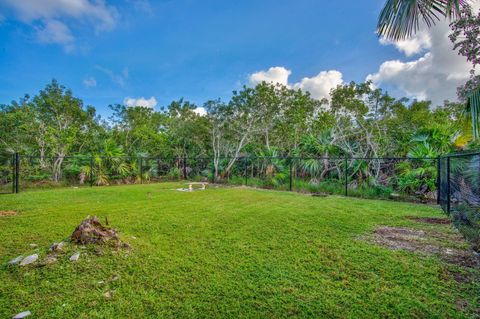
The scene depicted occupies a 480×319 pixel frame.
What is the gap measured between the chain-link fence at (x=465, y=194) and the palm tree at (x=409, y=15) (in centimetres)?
234

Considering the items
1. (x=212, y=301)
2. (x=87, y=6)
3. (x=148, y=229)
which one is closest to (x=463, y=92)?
(x=212, y=301)

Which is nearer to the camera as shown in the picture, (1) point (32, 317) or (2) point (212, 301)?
(1) point (32, 317)

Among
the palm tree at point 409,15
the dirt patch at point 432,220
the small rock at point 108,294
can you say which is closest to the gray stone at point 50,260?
the small rock at point 108,294

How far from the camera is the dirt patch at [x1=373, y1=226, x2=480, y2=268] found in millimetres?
2636

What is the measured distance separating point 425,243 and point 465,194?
2.61 m

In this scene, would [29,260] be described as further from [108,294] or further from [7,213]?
[7,213]

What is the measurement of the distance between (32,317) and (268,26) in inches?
391

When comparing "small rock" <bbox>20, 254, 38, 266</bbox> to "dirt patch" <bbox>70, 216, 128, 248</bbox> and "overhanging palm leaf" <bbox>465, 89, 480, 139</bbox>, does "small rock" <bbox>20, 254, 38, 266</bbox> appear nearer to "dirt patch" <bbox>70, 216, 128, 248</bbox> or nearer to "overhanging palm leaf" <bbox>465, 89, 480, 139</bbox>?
"dirt patch" <bbox>70, 216, 128, 248</bbox>

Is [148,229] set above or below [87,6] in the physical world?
below

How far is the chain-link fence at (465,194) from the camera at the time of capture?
3562 mm

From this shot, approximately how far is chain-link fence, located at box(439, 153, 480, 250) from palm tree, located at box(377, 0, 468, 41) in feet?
7.68

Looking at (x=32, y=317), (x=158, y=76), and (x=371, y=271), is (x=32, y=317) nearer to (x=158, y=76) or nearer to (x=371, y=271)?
(x=371, y=271)

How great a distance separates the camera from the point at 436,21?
2.98m

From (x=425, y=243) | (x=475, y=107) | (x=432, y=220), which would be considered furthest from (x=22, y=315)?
(x=432, y=220)
